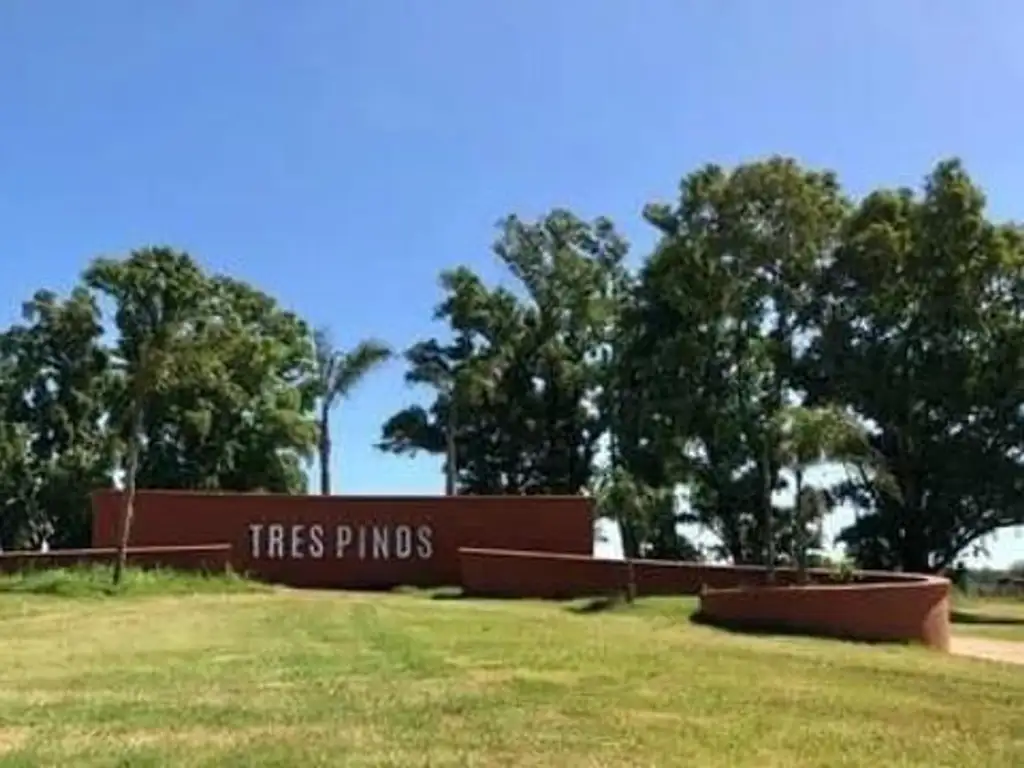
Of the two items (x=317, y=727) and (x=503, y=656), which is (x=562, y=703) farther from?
(x=503, y=656)

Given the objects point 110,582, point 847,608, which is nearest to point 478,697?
point 847,608

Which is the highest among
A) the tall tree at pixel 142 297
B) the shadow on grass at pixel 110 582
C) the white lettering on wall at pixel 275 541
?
the tall tree at pixel 142 297

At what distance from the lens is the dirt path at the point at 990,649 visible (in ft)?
65.2

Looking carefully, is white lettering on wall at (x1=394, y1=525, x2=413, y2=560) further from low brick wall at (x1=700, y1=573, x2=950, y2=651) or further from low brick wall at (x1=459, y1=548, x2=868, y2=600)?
low brick wall at (x1=700, y1=573, x2=950, y2=651)

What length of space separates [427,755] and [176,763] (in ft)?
4.67

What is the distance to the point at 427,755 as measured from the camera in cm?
887

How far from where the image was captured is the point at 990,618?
32.8 meters

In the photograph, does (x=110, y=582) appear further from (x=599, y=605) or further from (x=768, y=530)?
(x=768, y=530)

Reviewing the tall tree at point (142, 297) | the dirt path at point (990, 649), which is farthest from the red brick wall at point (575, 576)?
the tall tree at point (142, 297)

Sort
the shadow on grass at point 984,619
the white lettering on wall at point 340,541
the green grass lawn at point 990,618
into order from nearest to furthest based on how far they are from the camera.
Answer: the green grass lawn at point 990,618 < the shadow on grass at point 984,619 < the white lettering on wall at point 340,541

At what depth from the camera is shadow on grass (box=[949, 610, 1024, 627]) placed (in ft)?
101

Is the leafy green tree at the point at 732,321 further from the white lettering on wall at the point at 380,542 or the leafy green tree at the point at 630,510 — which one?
the white lettering on wall at the point at 380,542

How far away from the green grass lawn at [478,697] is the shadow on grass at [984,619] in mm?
11976

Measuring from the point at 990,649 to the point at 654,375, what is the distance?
2279cm
